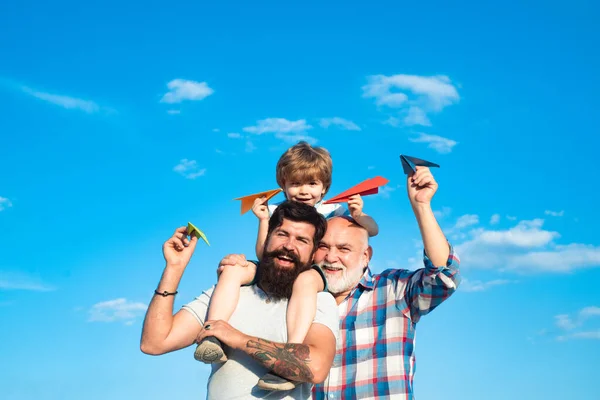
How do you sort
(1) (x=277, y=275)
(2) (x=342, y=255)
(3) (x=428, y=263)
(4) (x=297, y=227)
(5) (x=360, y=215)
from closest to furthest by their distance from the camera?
(1) (x=277, y=275) < (4) (x=297, y=227) < (3) (x=428, y=263) < (2) (x=342, y=255) < (5) (x=360, y=215)

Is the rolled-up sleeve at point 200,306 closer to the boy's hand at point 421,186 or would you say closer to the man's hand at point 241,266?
the man's hand at point 241,266

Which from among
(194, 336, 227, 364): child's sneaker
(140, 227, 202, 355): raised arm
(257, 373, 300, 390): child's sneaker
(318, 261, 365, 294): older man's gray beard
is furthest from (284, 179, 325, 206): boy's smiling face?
(257, 373, 300, 390): child's sneaker

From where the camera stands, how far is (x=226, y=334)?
5.45 meters

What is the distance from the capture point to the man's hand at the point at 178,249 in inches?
256

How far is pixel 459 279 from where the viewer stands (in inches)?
258

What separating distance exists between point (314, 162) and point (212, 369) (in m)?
3.17

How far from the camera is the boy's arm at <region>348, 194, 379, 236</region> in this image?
7.25m

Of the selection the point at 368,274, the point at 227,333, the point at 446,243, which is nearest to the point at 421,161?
→ the point at 446,243

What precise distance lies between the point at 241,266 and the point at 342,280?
51.7 inches

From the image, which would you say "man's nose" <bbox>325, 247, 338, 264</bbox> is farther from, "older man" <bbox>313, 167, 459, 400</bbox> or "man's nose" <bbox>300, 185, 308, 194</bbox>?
"man's nose" <bbox>300, 185, 308, 194</bbox>

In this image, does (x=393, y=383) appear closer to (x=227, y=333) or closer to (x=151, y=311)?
(x=227, y=333)

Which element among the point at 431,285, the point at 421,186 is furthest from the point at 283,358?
the point at 421,186

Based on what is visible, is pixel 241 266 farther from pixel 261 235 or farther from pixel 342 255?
pixel 342 255

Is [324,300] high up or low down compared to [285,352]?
up
